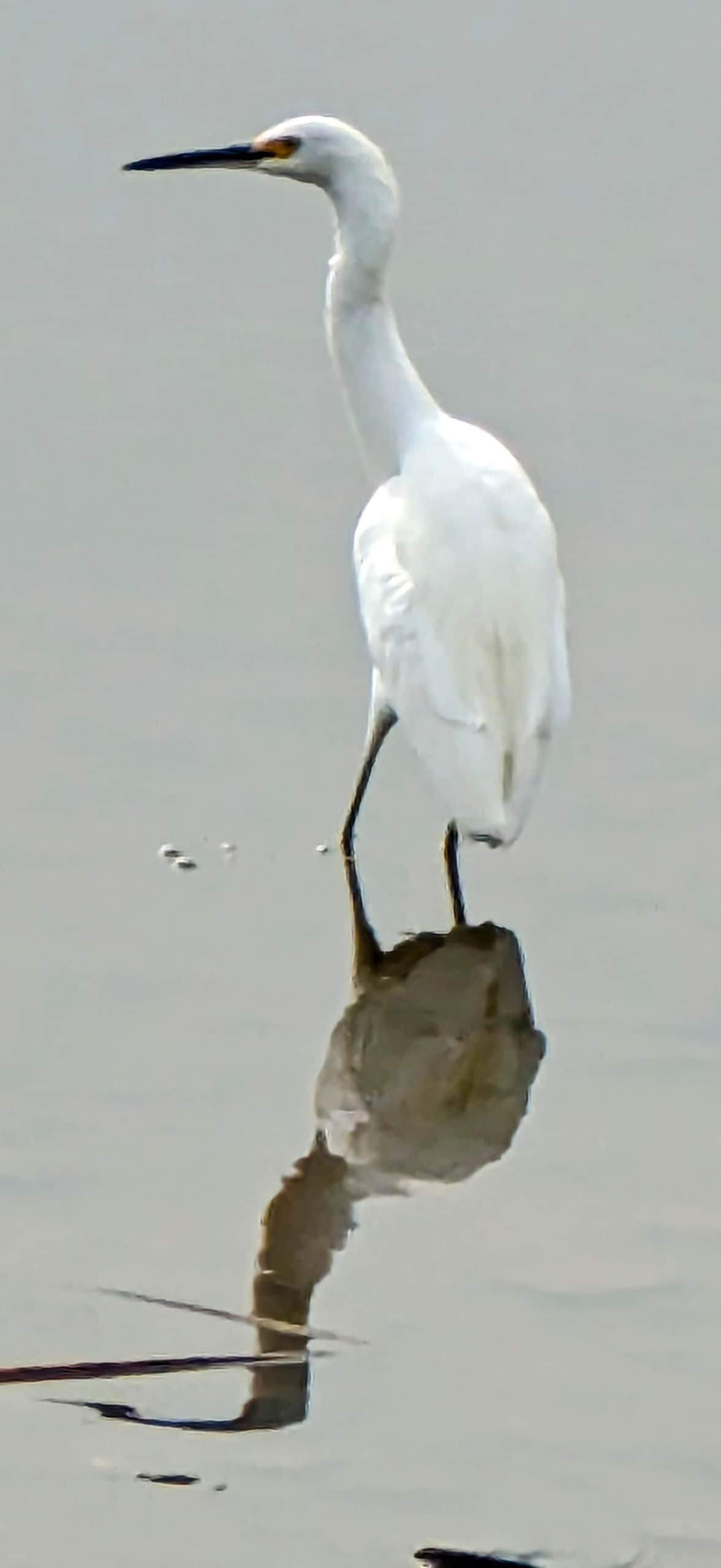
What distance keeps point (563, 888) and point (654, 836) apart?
221 millimetres

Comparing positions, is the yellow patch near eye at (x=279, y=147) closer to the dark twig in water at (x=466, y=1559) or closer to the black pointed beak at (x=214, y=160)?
the black pointed beak at (x=214, y=160)

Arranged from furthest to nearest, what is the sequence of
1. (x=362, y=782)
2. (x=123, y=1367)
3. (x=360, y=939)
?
(x=362, y=782) → (x=360, y=939) → (x=123, y=1367)

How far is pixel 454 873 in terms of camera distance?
15.5ft

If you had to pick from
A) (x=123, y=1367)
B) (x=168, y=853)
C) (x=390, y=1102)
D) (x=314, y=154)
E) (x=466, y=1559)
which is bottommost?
(x=466, y=1559)

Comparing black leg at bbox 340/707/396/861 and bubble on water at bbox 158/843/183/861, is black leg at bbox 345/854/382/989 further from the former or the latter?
bubble on water at bbox 158/843/183/861

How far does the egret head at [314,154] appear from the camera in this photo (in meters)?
5.02

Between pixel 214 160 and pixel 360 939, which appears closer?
pixel 360 939

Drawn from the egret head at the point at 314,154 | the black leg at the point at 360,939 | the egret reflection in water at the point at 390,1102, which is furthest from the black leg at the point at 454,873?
the egret head at the point at 314,154

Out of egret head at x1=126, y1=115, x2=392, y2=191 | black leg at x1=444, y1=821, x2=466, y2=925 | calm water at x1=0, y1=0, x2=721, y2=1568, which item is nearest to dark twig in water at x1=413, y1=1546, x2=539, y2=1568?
calm water at x1=0, y1=0, x2=721, y2=1568

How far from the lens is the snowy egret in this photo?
174 inches

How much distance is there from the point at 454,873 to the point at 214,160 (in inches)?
59.8

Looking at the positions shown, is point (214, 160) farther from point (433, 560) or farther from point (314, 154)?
point (433, 560)

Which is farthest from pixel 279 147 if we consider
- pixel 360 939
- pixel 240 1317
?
pixel 240 1317

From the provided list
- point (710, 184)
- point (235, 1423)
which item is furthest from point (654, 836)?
point (710, 184)
